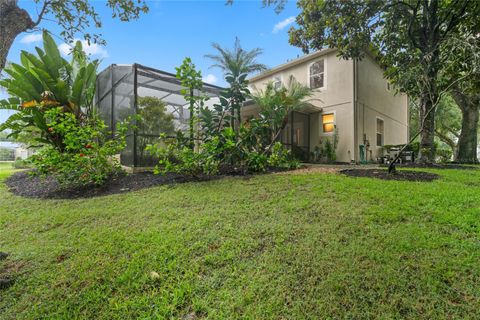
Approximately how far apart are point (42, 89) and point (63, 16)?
15.4 ft

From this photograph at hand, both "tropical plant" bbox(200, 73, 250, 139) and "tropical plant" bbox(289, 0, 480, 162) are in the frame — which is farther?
"tropical plant" bbox(289, 0, 480, 162)

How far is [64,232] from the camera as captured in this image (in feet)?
9.25

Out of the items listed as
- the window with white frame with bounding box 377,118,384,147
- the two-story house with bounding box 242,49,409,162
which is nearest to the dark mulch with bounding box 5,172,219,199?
the two-story house with bounding box 242,49,409,162

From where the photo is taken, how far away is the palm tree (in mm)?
5703

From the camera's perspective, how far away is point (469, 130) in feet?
31.0

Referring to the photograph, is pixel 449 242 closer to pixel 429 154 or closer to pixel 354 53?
pixel 429 154

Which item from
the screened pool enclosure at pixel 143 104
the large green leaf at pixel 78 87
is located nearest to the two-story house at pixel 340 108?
the screened pool enclosure at pixel 143 104

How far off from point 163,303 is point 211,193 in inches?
88.5

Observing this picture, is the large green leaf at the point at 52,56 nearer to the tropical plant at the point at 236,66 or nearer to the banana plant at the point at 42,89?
the banana plant at the point at 42,89

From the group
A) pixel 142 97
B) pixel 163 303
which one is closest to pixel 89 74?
pixel 142 97

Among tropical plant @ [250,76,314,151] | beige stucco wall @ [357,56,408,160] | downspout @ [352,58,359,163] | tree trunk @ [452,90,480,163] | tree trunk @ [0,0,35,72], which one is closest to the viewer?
tree trunk @ [0,0,35,72]

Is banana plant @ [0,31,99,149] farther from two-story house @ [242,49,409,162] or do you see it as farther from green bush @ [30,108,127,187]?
two-story house @ [242,49,409,162]

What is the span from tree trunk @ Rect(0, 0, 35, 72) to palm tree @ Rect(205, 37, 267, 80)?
405 cm

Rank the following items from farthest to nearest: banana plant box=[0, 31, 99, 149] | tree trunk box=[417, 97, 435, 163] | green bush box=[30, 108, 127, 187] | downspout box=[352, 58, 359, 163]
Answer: downspout box=[352, 58, 359, 163], tree trunk box=[417, 97, 435, 163], banana plant box=[0, 31, 99, 149], green bush box=[30, 108, 127, 187]
